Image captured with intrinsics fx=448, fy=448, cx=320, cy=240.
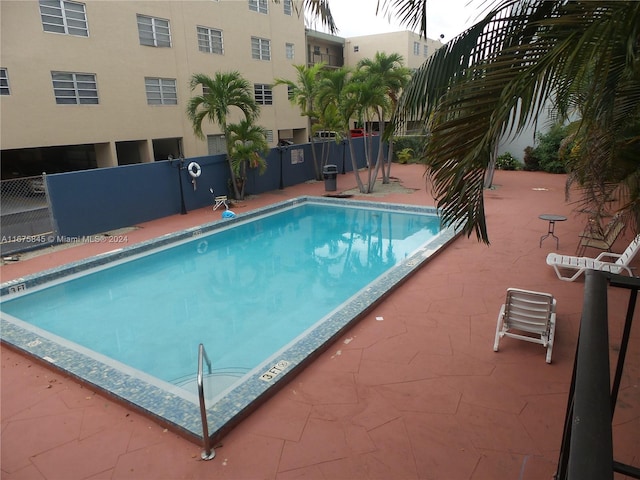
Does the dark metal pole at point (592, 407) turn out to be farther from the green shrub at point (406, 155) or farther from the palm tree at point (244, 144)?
the green shrub at point (406, 155)

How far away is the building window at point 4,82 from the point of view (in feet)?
46.3

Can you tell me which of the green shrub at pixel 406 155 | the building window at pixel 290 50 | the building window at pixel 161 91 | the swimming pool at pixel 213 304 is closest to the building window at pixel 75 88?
the building window at pixel 161 91

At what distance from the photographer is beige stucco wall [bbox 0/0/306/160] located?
14.5 meters

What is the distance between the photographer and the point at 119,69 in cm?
1719

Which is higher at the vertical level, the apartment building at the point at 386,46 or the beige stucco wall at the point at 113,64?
the apartment building at the point at 386,46

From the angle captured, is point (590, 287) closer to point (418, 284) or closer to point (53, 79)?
point (418, 284)

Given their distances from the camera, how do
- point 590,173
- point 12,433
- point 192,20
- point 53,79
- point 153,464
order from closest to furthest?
point 153,464
point 12,433
point 590,173
point 53,79
point 192,20

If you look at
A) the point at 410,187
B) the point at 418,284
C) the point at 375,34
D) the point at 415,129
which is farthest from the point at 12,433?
the point at 375,34

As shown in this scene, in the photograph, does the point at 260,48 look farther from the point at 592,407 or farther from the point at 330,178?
the point at 592,407

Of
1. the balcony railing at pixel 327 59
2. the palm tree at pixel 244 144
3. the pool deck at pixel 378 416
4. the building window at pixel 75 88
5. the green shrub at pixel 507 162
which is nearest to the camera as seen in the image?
the pool deck at pixel 378 416

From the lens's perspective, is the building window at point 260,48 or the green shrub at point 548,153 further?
the building window at point 260,48

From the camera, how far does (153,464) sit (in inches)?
140

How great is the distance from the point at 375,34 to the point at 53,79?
27.8 meters

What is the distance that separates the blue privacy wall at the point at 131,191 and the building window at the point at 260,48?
371 inches
